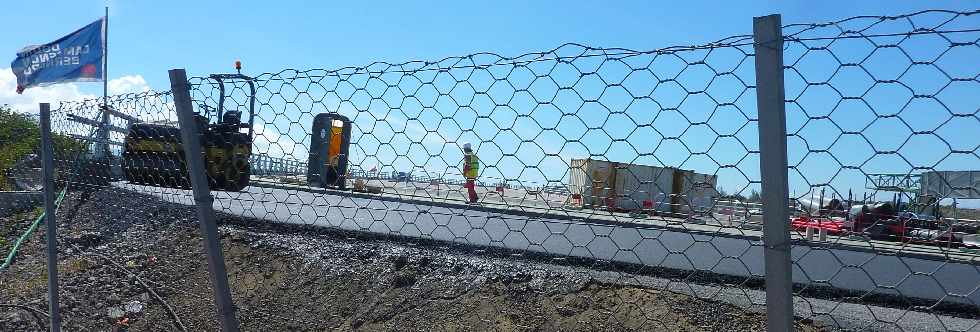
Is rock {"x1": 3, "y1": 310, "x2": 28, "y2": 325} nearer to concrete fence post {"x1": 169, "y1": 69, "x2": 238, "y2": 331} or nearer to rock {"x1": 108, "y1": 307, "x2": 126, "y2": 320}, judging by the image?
rock {"x1": 108, "y1": 307, "x2": 126, "y2": 320}

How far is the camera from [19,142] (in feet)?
26.6

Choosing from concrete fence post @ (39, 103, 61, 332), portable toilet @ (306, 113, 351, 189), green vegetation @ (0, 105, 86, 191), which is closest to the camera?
portable toilet @ (306, 113, 351, 189)

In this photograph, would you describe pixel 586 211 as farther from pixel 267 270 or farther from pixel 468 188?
pixel 267 270

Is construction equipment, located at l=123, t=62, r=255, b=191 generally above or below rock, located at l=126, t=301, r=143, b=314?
above

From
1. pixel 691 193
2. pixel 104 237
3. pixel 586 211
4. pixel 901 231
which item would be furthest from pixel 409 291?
pixel 104 237

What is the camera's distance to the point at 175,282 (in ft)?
16.9

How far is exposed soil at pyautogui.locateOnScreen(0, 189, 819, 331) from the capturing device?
3918 millimetres

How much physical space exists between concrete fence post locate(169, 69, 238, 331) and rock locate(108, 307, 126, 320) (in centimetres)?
242

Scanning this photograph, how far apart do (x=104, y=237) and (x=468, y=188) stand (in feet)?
14.8

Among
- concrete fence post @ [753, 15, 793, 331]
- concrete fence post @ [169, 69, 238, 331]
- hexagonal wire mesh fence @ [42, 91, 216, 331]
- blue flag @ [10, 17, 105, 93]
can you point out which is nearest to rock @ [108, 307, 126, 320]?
hexagonal wire mesh fence @ [42, 91, 216, 331]

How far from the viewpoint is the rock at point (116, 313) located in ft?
15.8

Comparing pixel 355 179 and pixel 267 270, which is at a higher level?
pixel 355 179

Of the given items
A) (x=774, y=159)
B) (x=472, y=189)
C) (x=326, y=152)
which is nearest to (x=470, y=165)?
(x=472, y=189)

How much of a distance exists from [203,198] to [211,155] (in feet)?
5.21
